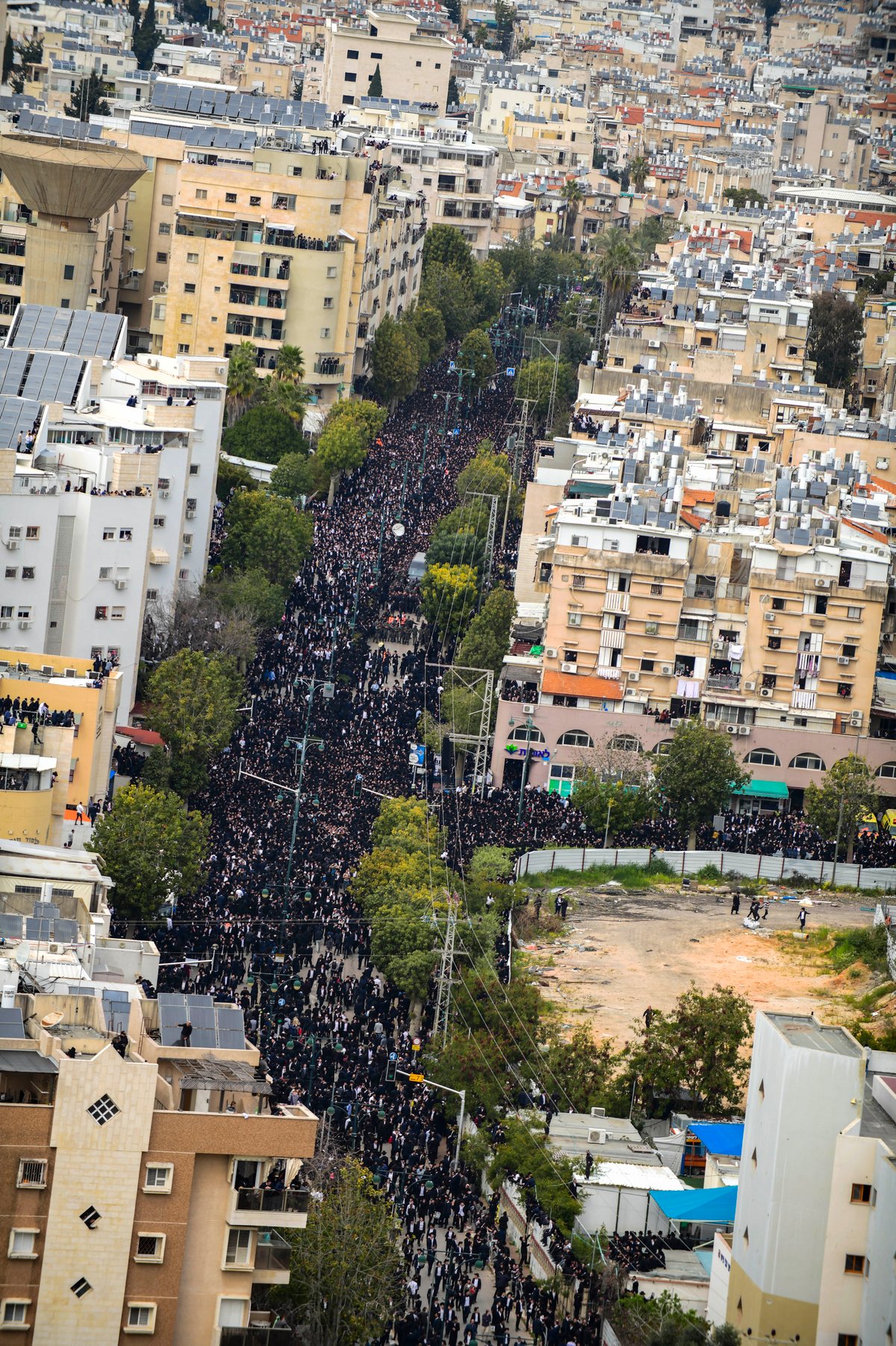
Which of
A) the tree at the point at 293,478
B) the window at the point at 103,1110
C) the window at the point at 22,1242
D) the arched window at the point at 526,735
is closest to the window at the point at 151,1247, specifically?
the window at the point at 22,1242

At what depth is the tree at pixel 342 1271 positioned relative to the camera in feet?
149

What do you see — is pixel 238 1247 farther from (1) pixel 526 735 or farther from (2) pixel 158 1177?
(1) pixel 526 735

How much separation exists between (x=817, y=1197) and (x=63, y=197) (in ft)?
243

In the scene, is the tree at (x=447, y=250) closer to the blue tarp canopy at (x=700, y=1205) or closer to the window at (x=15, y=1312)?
the blue tarp canopy at (x=700, y=1205)

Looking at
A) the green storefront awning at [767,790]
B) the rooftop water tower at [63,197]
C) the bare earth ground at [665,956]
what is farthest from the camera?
the rooftop water tower at [63,197]

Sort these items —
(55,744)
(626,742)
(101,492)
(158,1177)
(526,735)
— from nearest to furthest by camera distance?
(158,1177)
(55,744)
(101,492)
(526,735)
(626,742)

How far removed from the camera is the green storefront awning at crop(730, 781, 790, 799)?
88.6m

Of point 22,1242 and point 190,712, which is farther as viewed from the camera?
point 190,712

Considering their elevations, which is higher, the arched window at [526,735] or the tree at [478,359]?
the tree at [478,359]

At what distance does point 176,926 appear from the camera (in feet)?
215

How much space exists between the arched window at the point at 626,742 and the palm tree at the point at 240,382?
93.1 ft

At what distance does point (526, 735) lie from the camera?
289 feet

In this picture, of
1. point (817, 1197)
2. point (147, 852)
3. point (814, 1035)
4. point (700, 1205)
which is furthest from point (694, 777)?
point (817, 1197)

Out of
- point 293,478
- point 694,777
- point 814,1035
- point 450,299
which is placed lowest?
point 694,777
